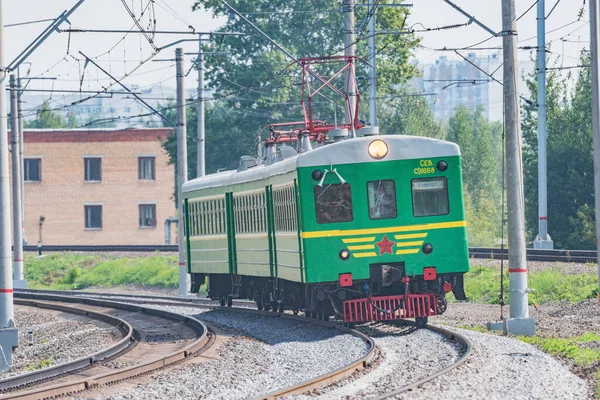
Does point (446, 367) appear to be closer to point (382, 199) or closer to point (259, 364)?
point (259, 364)

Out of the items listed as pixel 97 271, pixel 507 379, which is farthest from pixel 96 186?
pixel 507 379

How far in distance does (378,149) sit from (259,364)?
499cm

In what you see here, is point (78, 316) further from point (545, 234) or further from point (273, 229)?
point (545, 234)

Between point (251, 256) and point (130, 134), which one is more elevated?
point (130, 134)

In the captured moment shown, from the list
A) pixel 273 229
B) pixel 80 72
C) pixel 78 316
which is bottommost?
pixel 78 316

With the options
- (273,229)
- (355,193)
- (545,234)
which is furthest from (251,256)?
(545,234)

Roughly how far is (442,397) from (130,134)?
58969mm

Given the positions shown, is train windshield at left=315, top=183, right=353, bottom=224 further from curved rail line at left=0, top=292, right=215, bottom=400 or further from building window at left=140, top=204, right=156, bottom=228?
building window at left=140, top=204, right=156, bottom=228

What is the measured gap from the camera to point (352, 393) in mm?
12102

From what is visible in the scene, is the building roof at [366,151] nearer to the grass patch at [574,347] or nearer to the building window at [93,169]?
the grass patch at [574,347]

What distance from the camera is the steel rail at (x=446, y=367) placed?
11.6 metres

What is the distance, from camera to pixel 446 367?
538 inches

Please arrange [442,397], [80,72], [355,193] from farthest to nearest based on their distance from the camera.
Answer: [80,72] < [355,193] < [442,397]

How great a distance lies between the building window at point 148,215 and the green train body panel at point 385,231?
5291cm
